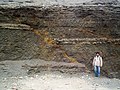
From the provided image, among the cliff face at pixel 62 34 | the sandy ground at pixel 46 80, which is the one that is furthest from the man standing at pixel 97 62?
the cliff face at pixel 62 34

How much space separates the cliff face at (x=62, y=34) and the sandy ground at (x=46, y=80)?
29.1 inches

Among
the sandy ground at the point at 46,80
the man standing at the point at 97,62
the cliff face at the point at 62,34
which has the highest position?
the cliff face at the point at 62,34

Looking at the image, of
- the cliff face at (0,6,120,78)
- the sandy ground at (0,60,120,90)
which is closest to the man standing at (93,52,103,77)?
the sandy ground at (0,60,120,90)

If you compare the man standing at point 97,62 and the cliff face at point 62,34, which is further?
the cliff face at point 62,34

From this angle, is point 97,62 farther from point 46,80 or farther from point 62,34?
point 62,34

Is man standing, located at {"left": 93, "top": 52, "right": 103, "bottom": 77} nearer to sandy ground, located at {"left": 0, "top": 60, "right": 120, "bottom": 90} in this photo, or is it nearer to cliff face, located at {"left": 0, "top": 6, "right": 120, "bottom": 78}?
sandy ground, located at {"left": 0, "top": 60, "right": 120, "bottom": 90}

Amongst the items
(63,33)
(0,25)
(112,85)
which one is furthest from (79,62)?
(0,25)

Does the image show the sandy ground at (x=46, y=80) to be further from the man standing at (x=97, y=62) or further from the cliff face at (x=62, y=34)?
the cliff face at (x=62, y=34)

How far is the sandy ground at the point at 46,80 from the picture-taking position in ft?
41.2

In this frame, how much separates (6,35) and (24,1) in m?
2.47

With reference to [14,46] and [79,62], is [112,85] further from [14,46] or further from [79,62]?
[14,46]

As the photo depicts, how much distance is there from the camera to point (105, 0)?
60.4 feet

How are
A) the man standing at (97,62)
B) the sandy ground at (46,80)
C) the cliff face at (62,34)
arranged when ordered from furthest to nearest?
the cliff face at (62,34)
the man standing at (97,62)
the sandy ground at (46,80)

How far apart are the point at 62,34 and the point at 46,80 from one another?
3256 mm
